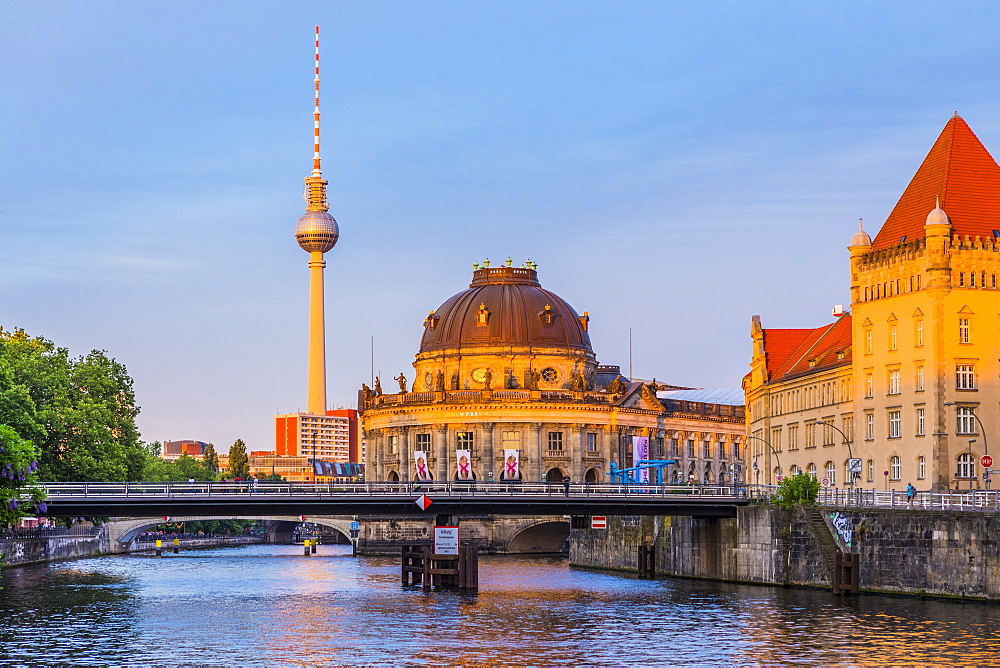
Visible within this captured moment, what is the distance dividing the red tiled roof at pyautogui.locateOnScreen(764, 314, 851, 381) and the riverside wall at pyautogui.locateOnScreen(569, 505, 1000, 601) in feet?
70.3

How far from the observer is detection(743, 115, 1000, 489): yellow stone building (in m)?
120

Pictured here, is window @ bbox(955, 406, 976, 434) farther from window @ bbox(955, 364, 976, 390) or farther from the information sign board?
the information sign board

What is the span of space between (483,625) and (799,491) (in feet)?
91.4

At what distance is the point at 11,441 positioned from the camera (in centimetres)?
6838

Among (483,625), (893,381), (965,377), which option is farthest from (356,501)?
(965,377)

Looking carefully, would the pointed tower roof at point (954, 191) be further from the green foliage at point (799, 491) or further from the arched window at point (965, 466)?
the green foliage at point (799, 491)

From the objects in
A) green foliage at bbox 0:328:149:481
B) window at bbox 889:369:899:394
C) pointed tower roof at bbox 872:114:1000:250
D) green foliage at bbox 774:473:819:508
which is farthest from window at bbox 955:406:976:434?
green foliage at bbox 0:328:149:481

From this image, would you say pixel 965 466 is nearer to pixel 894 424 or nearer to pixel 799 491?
pixel 894 424

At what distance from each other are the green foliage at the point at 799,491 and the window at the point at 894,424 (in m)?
17.9

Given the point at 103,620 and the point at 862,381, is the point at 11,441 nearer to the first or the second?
the point at 103,620

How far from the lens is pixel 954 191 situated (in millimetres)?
124938

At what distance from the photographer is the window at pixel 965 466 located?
120 meters

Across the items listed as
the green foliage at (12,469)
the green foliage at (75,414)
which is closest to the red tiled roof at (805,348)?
the green foliage at (75,414)

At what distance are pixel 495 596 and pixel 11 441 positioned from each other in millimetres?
47699
